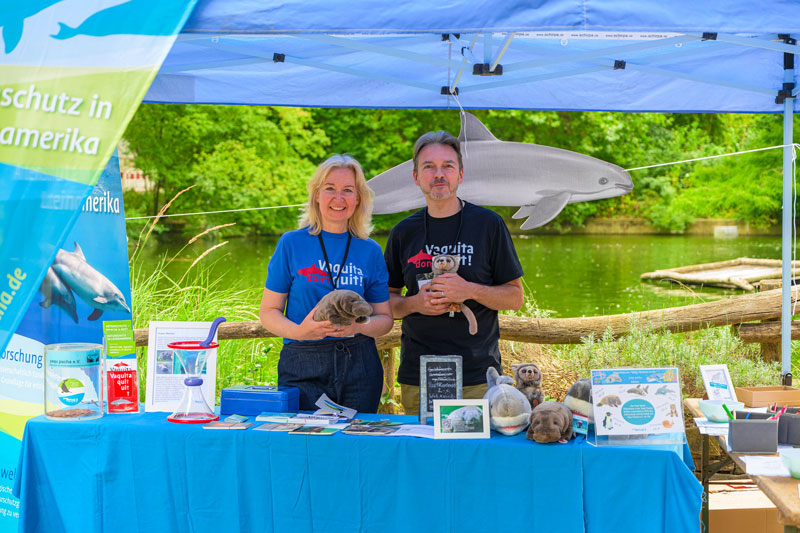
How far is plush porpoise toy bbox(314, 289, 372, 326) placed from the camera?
7.57 feet

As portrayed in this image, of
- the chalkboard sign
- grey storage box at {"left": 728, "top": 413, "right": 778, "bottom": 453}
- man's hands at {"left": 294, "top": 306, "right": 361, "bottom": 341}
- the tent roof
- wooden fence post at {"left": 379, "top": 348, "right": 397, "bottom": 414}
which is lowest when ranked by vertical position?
wooden fence post at {"left": 379, "top": 348, "right": 397, "bottom": 414}

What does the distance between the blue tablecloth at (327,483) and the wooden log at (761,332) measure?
11.4 feet

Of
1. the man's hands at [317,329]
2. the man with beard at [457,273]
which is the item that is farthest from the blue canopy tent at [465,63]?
the man's hands at [317,329]

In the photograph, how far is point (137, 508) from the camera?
2402 millimetres

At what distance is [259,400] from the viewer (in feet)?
8.41

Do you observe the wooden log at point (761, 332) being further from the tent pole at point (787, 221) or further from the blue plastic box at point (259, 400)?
the blue plastic box at point (259, 400)

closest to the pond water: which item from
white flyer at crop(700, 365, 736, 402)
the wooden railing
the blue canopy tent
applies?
the wooden railing

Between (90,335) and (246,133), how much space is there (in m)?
16.0

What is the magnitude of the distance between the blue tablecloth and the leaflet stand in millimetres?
53

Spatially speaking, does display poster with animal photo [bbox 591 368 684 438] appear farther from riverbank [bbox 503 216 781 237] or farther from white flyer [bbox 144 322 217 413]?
riverbank [bbox 503 216 781 237]

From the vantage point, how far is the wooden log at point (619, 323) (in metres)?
5.08

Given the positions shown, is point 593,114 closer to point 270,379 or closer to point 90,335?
point 270,379

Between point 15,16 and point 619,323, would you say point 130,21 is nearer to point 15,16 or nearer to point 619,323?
point 15,16

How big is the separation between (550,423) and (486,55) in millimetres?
1615
